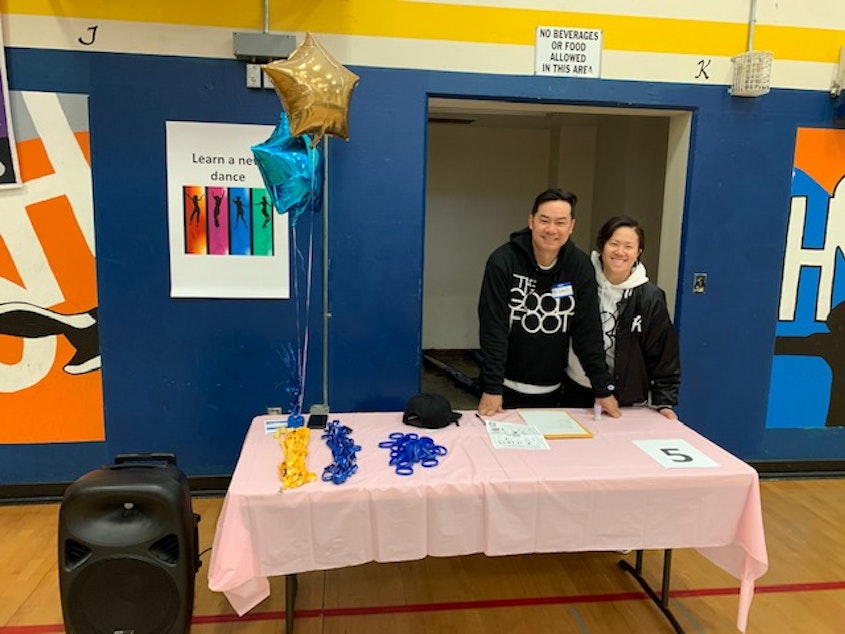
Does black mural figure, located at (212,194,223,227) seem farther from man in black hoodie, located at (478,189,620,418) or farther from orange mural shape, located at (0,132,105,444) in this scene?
Answer: man in black hoodie, located at (478,189,620,418)

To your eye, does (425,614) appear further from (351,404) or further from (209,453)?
(209,453)

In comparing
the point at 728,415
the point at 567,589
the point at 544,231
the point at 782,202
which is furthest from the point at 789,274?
the point at 567,589

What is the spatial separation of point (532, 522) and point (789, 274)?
7.45 feet

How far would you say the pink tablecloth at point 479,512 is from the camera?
5.48ft

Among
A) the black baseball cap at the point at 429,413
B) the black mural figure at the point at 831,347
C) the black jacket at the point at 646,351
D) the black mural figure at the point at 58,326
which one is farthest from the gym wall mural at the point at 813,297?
the black mural figure at the point at 58,326

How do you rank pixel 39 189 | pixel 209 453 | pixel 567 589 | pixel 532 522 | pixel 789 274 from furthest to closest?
1. pixel 789 274
2. pixel 209 453
3. pixel 39 189
4. pixel 567 589
5. pixel 532 522

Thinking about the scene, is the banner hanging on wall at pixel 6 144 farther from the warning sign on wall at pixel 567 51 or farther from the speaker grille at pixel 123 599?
the warning sign on wall at pixel 567 51

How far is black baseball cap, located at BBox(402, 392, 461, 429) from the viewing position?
213 centimetres

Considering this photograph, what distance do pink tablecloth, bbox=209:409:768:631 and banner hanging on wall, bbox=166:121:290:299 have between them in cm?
111

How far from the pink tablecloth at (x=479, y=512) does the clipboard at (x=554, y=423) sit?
132 mm

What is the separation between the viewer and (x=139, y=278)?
275 centimetres

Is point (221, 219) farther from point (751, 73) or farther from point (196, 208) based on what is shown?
point (751, 73)

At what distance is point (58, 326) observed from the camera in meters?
2.75

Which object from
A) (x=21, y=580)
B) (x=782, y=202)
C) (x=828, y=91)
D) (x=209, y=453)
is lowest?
(x=21, y=580)
